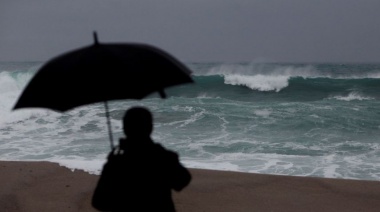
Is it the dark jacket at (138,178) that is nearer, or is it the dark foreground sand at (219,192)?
the dark jacket at (138,178)

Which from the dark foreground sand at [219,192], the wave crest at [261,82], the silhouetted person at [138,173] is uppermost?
the silhouetted person at [138,173]

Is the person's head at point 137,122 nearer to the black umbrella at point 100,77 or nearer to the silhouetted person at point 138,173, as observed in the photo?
the silhouetted person at point 138,173

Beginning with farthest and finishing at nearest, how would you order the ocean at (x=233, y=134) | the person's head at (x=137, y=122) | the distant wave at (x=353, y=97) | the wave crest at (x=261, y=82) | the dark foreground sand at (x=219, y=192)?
1. the wave crest at (x=261, y=82)
2. the distant wave at (x=353, y=97)
3. the ocean at (x=233, y=134)
4. the dark foreground sand at (x=219, y=192)
5. the person's head at (x=137, y=122)

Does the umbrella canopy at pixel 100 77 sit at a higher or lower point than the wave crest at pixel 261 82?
higher

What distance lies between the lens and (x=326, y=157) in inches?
388

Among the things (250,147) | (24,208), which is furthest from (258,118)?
(24,208)

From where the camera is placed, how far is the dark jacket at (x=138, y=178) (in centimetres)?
227

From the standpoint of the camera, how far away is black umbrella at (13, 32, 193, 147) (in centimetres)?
233

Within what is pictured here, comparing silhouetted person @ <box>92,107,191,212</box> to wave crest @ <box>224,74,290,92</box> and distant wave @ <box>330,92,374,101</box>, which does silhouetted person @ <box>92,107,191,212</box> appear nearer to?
distant wave @ <box>330,92,374,101</box>

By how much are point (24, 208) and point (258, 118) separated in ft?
38.5

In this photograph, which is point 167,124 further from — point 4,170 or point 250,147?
point 4,170

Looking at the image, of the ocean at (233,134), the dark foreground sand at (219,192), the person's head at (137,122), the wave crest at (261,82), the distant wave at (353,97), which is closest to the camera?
the person's head at (137,122)

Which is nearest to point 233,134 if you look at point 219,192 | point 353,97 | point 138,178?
point 219,192

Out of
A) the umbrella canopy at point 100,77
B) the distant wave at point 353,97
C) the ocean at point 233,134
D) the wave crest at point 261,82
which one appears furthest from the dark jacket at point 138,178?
the wave crest at point 261,82
